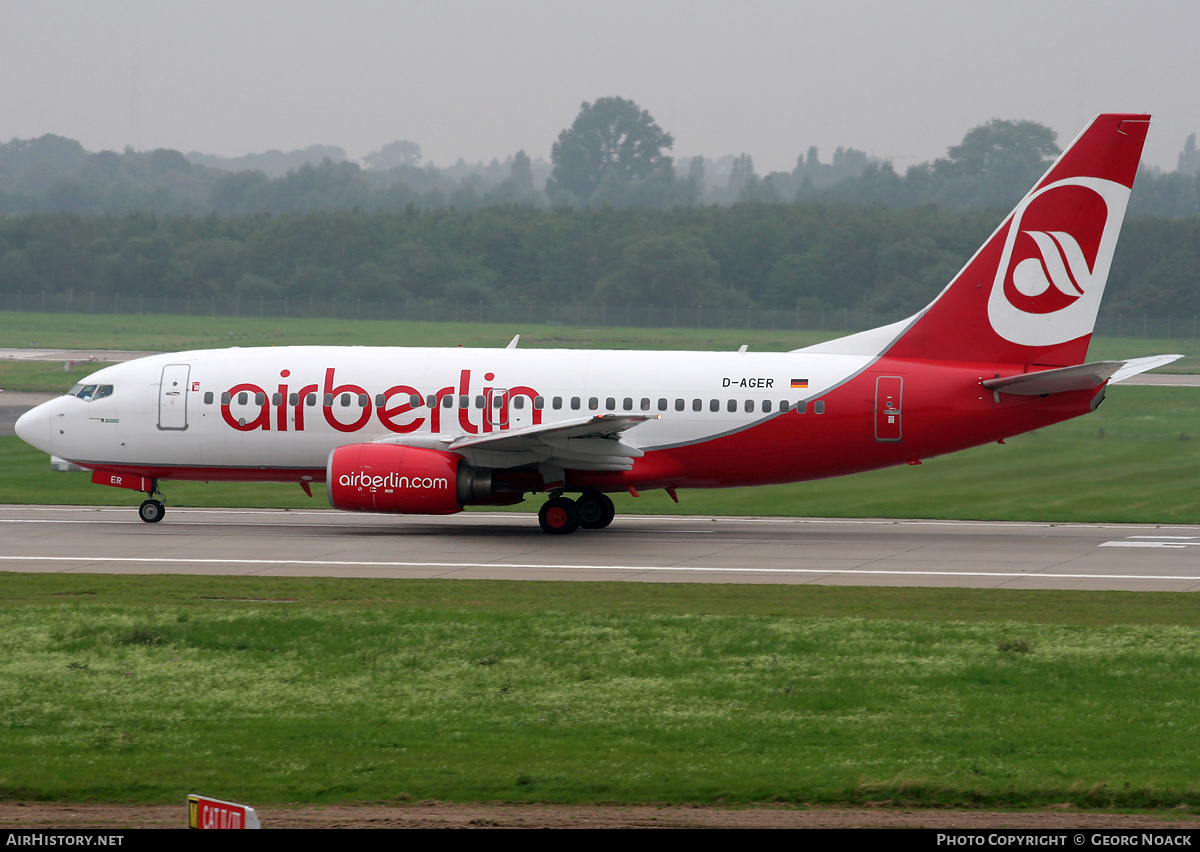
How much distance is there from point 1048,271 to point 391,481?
14597 mm

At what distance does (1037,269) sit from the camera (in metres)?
29.2

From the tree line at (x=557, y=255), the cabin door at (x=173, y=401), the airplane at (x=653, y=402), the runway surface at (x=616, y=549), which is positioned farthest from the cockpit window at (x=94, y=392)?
the tree line at (x=557, y=255)

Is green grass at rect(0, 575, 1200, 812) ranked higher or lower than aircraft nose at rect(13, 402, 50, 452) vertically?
lower

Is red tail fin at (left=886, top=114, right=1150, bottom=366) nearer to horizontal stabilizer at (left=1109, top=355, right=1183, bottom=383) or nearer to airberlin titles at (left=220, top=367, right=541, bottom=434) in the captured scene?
horizontal stabilizer at (left=1109, top=355, right=1183, bottom=383)

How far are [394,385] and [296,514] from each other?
550 centimetres

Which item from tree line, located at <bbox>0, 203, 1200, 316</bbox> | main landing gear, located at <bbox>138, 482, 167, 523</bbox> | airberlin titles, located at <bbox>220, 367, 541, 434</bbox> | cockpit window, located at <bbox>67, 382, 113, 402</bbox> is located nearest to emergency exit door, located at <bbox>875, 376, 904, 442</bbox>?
airberlin titles, located at <bbox>220, 367, 541, 434</bbox>

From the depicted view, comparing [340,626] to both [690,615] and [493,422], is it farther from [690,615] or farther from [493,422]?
[493,422]

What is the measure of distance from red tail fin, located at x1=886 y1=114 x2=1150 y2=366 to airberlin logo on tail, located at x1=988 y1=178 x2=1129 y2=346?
0.02 meters

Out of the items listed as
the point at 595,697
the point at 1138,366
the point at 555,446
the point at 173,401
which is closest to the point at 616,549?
the point at 555,446

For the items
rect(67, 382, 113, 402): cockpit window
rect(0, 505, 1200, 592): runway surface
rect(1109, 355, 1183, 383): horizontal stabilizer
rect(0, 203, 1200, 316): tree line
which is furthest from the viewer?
rect(0, 203, 1200, 316): tree line

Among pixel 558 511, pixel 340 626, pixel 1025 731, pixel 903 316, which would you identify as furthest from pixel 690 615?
pixel 903 316

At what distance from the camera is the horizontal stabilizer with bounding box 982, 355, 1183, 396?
90.5 feet

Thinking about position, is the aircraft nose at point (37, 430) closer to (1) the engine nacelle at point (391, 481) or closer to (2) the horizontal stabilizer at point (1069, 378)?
(1) the engine nacelle at point (391, 481)

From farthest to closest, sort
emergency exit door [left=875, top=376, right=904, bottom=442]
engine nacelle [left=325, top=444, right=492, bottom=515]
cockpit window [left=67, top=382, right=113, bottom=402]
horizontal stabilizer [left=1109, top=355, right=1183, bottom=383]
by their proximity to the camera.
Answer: cockpit window [left=67, top=382, right=113, bottom=402] → emergency exit door [left=875, top=376, right=904, bottom=442] → horizontal stabilizer [left=1109, top=355, right=1183, bottom=383] → engine nacelle [left=325, top=444, right=492, bottom=515]
